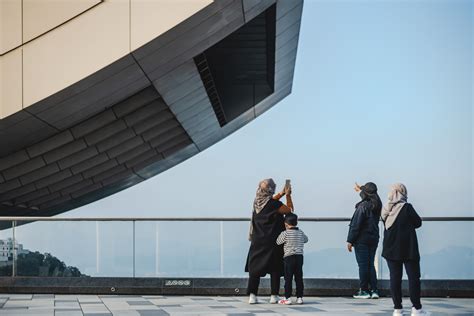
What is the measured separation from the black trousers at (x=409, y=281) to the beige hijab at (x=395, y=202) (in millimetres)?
503

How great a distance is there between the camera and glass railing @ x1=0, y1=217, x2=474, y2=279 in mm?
13992

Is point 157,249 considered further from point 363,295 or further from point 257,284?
point 363,295

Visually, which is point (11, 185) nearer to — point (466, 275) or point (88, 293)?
point (88, 293)

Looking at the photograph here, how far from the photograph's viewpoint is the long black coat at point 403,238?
9609 millimetres

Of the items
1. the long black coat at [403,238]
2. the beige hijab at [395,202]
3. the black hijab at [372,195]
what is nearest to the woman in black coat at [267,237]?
the black hijab at [372,195]

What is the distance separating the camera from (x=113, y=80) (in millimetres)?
20750

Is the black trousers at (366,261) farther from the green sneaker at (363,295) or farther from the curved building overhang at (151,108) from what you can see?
the curved building overhang at (151,108)

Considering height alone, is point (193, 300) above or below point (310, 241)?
below

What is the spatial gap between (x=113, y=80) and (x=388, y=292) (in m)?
10.2

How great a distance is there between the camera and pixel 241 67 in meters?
31.5

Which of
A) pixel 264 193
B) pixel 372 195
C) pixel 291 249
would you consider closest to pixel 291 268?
pixel 291 249

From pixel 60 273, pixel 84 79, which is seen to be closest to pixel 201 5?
pixel 84 79

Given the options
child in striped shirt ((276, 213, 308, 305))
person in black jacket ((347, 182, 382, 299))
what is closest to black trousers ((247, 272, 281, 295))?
child in striped shirt ((276, 213, 308, 305))

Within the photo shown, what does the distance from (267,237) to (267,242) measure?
0.25 ft
